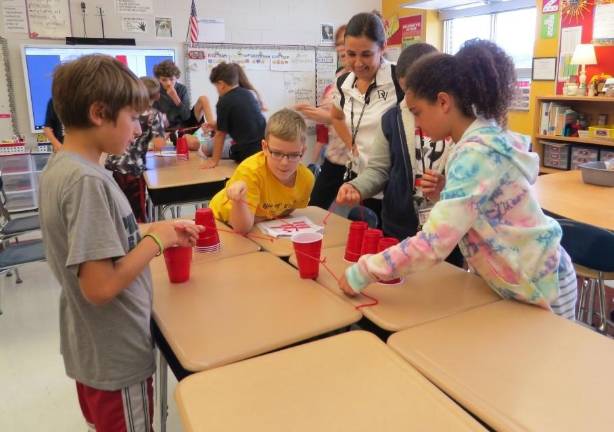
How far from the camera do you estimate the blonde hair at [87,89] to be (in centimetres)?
110

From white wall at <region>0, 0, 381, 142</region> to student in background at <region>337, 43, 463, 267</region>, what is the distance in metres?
4.23

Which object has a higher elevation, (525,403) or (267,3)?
(267,3)

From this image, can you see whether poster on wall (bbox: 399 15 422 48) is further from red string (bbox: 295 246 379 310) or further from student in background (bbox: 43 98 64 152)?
red string (bbox: 295 246 379 310)

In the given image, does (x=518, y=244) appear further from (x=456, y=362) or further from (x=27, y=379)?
(x=27, y=379)

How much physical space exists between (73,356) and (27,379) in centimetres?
147

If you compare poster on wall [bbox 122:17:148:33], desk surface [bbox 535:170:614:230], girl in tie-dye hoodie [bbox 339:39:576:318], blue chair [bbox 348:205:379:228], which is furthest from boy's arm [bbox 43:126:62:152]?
girl in tie-dye hoodie [bbox 339:39:576:318]

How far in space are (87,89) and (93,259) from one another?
0.38 m

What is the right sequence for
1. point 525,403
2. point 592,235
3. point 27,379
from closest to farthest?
point 525,403, point 592,235, point 27,379

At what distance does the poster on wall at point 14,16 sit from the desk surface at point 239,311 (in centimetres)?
453

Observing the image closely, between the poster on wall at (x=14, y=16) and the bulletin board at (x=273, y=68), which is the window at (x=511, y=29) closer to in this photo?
the bulletin board at (x=273, y=68)

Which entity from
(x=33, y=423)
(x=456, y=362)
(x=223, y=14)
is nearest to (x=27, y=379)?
(x=33, y=423)

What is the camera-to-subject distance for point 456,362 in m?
1.05

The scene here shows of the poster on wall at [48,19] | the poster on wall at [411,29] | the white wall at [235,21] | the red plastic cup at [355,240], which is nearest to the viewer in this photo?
the red plastic cup at [355,240]

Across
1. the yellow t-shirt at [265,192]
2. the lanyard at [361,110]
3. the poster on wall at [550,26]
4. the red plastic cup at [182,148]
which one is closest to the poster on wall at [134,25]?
the red plastic cup at [182,148]
